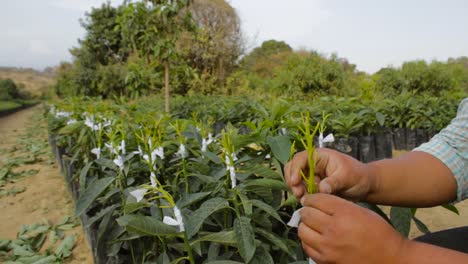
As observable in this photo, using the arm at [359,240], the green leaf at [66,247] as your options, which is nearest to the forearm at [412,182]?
the arm at [359,240]

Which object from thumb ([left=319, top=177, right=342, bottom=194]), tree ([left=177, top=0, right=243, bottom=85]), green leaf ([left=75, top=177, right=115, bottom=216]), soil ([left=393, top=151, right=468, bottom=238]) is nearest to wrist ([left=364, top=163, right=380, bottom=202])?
thumb ([left=319, top=177, right=342, bottom=194])

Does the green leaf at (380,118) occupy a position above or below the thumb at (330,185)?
below

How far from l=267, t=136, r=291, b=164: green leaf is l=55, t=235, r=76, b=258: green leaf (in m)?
1.80

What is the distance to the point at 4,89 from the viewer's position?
39.3 metres

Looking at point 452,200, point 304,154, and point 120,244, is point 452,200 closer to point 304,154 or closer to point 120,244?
point 304,154

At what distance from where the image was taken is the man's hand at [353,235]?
0.59 metres

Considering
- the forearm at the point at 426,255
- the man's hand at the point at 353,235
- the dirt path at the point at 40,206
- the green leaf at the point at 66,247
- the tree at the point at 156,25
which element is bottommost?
the dirt path at the point at 40,206

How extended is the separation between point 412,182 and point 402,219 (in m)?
0.16

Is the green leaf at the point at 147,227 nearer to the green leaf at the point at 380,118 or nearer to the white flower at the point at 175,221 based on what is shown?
the white flower at the point at 175,221

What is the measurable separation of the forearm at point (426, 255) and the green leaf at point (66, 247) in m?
2.19

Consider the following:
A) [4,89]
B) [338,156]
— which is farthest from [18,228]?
[4,89]

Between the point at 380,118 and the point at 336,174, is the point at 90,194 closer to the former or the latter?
the point at 336,174

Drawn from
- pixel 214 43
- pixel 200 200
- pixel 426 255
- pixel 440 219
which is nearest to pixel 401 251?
pixel 426 255

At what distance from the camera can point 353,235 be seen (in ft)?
1.93
